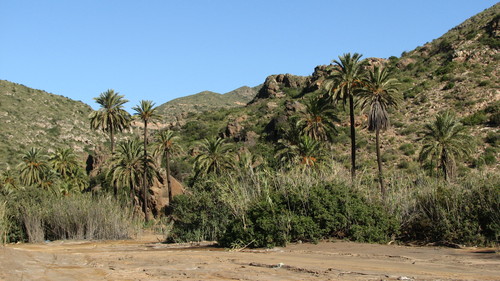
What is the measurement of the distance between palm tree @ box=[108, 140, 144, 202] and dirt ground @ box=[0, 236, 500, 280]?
36.9 m

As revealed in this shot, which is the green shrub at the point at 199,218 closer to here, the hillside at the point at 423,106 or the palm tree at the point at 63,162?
the hillside at the point at 423,106

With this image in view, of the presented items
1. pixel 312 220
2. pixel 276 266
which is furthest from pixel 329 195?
pixel 276 266

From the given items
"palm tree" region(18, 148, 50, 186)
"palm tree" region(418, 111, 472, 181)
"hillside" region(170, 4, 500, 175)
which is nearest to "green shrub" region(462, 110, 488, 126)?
"hillside" region(170, 4, 500, 175)

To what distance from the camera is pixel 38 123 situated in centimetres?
9625

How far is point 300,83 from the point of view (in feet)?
349

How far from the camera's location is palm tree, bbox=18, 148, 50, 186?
56844 millimetres

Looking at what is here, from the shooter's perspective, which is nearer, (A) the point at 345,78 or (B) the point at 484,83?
(A) the point at 345,78

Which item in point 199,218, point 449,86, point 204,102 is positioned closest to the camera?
point 199,218

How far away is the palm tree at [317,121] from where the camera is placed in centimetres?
4691

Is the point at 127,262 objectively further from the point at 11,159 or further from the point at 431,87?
the point at 11,159

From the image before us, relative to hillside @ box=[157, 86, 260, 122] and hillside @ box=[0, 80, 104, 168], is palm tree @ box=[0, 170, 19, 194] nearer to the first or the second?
hillside @ box=[0, 80, 104, 168]

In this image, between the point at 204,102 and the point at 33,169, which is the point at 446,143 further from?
the point at 204,102

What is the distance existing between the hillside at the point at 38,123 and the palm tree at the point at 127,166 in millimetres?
29104

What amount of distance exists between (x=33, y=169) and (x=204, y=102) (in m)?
107
